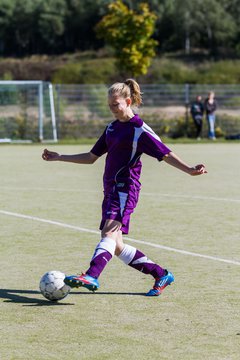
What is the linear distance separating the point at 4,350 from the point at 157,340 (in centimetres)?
105

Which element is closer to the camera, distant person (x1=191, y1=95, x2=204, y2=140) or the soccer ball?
the soccer ball

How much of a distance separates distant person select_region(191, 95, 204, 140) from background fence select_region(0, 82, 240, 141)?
0.43 m

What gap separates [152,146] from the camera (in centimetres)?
750

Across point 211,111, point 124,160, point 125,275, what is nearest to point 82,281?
point 124,160

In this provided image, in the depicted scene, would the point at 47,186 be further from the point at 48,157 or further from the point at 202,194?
the point at 48,157

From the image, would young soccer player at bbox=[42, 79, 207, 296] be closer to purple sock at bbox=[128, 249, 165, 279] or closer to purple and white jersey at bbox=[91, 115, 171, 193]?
purple and white jersey at bbox=[91, 115, 171, 193]

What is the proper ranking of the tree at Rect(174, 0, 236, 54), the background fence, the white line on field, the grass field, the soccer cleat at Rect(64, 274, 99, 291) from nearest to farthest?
the grass field
the soccer cleat at Rect(64, 274, 99, 291)
the white line on field
the background fence
the tree at Rect(174, 0, 236, 54)

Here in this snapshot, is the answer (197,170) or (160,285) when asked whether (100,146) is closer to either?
(197,170)

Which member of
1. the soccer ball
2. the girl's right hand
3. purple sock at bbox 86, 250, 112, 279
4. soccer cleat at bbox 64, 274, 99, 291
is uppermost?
the girl's right hand

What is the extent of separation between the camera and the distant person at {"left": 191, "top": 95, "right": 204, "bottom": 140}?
3266 centimetres

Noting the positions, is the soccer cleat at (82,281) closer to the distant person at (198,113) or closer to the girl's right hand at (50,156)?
the girl's right hand at (50,156)

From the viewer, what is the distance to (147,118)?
34094 mm

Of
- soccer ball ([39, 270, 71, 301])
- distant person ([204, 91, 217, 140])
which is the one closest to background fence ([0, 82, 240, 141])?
distant person ([204, 91, 217, 140])

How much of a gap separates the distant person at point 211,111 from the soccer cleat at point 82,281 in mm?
25514
